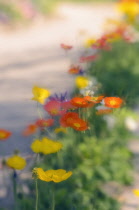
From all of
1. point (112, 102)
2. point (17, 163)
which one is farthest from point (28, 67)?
point (112, 102)

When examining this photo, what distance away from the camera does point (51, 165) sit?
281 centimetres

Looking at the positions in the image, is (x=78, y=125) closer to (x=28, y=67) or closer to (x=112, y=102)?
(x=112, y=102)

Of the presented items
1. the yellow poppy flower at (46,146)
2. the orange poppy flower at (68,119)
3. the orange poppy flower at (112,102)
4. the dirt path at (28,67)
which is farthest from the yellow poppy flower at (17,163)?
the dirt path at (28,67)

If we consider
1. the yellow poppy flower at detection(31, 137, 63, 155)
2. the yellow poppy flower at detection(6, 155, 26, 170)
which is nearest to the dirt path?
the yellow poppy flower at detection(6, 155, 26, 170)

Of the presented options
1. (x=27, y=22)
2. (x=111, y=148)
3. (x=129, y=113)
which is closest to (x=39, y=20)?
(x=27, y=22)

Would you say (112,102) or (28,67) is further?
(28,67)

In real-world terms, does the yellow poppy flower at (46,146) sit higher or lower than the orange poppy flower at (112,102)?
lower

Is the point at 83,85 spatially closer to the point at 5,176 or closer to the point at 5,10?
the point at 5,176

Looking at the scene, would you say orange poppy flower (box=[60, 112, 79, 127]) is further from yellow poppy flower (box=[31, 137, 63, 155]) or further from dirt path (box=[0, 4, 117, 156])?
dirt path (box=[0, 4, 117, 156])

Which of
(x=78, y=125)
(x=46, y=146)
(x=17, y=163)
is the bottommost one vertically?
(x=17, y=163)

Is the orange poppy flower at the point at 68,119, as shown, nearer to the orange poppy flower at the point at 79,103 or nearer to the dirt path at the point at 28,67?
the orange poppy flower at the point at 79,103

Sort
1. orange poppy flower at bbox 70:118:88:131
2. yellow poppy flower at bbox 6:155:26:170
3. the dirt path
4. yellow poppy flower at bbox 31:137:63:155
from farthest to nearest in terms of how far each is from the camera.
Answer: the dirt path
yellow poppy flower at bbox 6:155:26:170
yellow poppy flower at bbox 31:137:63:155
orange poppy flower at bbox 70:118:88:131

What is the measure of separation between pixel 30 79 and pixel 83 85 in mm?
2619

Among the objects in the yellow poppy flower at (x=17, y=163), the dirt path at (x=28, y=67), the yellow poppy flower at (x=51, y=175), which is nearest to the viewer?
the yellow poppy flower at (x=51, y=175)
